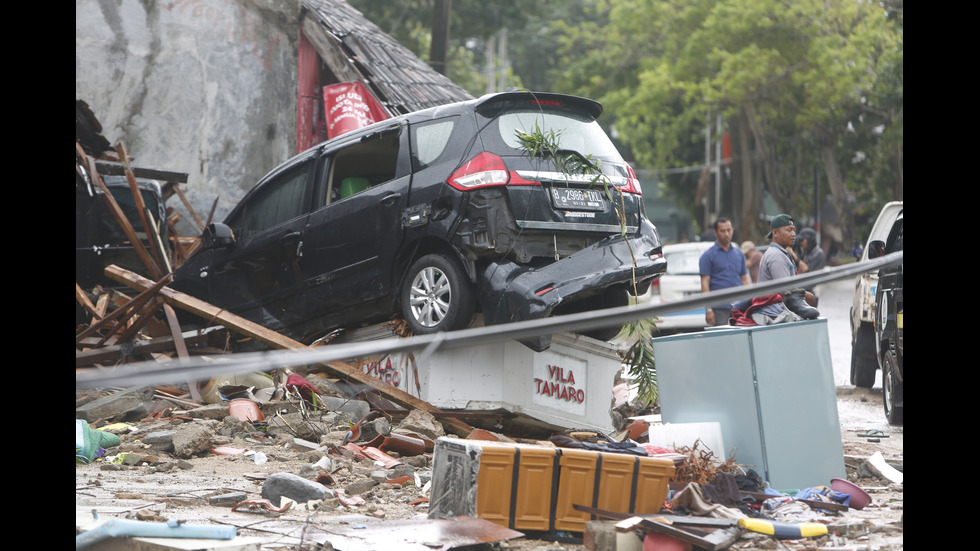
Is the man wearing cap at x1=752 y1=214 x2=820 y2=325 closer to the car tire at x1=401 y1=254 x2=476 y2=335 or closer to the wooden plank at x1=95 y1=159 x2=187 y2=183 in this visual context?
the car tire at x1=401 y1=254 x2=476 y2=335

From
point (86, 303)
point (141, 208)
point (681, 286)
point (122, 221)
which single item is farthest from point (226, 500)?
point (681, 286)

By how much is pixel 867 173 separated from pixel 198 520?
29.1m

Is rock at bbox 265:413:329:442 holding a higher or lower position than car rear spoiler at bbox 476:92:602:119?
lower

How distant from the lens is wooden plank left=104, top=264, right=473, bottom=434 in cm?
773

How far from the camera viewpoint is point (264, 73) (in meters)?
13.8

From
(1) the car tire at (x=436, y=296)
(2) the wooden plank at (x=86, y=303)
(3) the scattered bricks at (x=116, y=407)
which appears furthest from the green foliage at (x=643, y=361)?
(2) the wooden plank at (x=86, y=303)

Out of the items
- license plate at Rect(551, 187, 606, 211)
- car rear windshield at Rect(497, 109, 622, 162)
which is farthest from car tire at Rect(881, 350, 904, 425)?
license plate at Rect(551, 187, 606, 211)

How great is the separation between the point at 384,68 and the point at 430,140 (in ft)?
20.9

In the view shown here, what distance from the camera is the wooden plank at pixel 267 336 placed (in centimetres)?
773

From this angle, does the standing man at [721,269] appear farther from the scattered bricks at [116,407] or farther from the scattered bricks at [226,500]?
the scattered bricks at [226,500]

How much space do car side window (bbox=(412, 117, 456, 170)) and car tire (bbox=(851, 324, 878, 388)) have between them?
626 centimetres

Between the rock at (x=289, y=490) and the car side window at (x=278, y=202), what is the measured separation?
127 inches

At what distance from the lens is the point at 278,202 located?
8.92 meters
